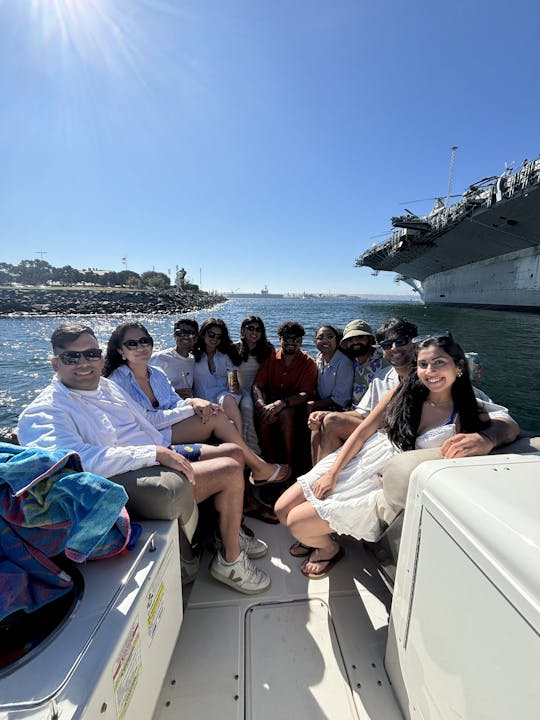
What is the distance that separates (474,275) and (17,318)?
137 ft

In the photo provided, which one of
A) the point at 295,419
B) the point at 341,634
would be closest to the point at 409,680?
the point at 341,634

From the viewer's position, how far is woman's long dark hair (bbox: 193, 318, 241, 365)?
3402mm

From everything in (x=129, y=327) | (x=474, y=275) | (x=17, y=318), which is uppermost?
(x=474, y=275)

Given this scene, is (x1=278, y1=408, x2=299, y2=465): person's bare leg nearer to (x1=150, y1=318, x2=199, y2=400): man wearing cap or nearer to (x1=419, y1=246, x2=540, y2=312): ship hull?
(x1=150, y1=318, x2=199, y2=400): man wearing cap

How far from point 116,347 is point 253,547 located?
1681 mm

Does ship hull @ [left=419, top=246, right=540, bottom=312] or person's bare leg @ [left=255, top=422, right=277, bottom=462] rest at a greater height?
ship hull @ [left=419, top=246, right=540, bottom=312]

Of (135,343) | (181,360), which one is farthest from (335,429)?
(181,360)

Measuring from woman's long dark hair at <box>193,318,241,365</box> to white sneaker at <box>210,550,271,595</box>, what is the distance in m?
2.03

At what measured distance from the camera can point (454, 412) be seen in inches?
66.2

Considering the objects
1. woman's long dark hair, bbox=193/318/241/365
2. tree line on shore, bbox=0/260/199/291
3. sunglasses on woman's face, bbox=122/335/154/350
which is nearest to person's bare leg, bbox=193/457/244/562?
sunglasses on woman's face, bbox=122/335/154/350

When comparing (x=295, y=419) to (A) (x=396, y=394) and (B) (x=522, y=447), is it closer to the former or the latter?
(A) (x=396, y=394)

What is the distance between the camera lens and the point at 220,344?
11.4 feet

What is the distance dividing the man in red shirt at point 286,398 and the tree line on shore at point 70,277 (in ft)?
260

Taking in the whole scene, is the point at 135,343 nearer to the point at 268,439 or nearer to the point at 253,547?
the point at 268,439
